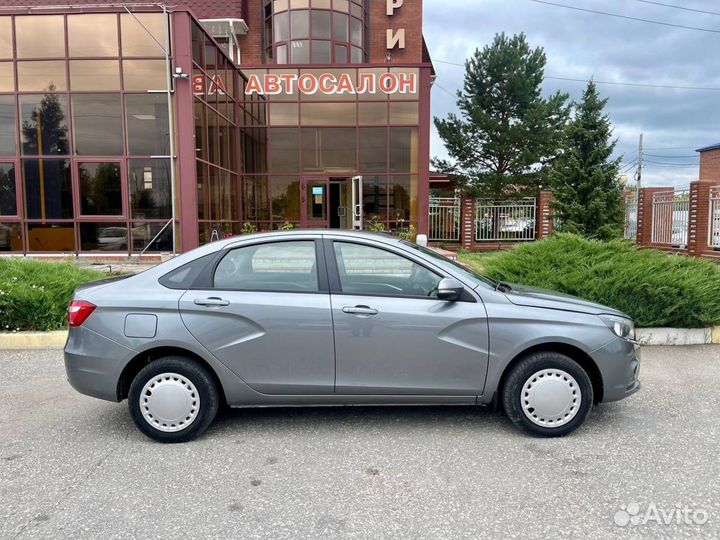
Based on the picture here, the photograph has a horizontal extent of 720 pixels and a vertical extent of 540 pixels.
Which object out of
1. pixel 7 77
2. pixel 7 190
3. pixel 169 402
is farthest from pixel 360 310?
pixel 7 77

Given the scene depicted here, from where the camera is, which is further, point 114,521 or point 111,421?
point 111,421

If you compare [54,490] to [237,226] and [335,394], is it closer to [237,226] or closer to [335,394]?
[335,394]

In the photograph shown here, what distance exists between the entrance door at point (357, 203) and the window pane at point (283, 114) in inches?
124

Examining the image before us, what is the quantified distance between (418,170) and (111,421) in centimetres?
1523

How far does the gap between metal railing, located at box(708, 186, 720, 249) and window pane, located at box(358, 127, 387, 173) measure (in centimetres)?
1008

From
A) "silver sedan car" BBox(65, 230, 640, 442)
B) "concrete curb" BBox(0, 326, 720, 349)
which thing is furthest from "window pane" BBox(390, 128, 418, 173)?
"silver sedan car" BBox(65, 230, 640, 442)

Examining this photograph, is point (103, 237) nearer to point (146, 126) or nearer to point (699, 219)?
point (146, 126)

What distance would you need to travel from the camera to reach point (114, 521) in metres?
2.92

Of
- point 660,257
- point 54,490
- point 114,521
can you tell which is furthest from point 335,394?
point 660,257

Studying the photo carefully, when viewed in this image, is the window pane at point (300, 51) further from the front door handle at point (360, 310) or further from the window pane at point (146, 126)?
the front door handle at point (360, 310)

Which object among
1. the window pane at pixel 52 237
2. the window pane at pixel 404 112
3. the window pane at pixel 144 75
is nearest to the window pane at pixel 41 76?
the window pane at pixel 144 75

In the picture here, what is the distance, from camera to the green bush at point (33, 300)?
6.75 meters

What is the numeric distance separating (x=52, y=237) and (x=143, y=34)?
5.95 meters

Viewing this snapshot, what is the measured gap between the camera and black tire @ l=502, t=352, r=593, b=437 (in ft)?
12.7
